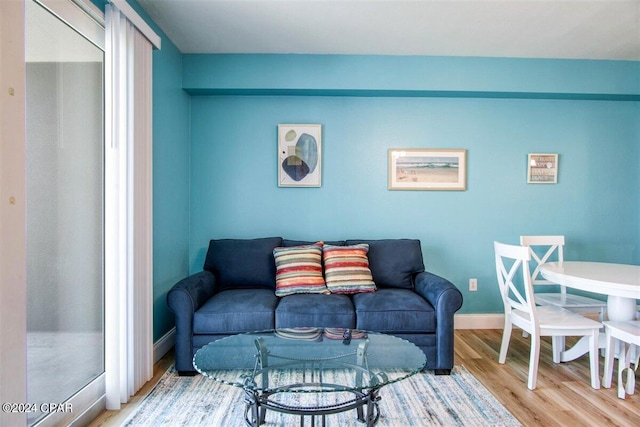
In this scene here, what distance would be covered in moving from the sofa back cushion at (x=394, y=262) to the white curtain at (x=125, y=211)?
1770 millimetres

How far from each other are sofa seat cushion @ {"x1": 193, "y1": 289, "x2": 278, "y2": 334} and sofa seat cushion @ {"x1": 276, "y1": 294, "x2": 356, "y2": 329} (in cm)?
8

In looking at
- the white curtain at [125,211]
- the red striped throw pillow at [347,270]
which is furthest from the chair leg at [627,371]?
the white curtain at [125,211]

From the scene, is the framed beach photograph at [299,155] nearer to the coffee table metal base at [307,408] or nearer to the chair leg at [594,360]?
the coffee table metal base at [307,408]

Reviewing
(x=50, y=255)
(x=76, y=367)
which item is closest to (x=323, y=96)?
(x=50, y=255)

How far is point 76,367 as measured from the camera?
1941mm

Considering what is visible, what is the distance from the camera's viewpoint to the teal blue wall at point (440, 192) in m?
3.43

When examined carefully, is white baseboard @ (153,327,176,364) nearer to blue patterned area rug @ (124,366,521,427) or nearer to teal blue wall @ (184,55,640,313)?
blue patterned area rug @ (124,366,521,427)

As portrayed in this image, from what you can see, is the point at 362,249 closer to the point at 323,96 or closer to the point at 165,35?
the point at 323,96

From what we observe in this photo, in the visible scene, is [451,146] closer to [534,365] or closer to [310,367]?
[534,365]

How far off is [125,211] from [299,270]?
4.35ft

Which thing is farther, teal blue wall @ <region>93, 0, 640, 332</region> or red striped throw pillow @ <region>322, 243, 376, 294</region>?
teal blue wall @ <region>93, 0, 640, 332</region>

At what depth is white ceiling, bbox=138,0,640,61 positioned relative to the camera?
8.06 feet

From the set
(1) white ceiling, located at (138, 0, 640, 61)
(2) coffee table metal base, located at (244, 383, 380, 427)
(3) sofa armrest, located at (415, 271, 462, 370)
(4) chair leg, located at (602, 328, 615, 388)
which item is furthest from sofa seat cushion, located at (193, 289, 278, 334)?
(4) chair leg, located at (602, 328, 615, 388)

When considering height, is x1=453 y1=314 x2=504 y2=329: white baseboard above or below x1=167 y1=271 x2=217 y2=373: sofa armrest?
below
